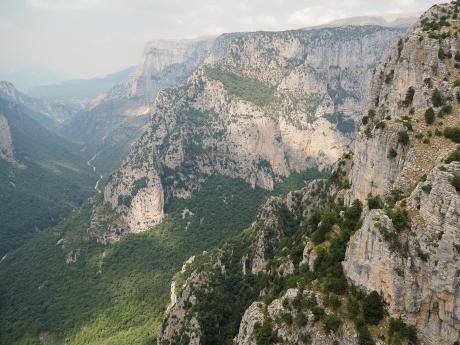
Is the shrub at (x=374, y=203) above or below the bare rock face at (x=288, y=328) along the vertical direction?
above

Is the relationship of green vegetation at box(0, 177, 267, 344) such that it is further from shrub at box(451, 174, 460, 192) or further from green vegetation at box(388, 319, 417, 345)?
shrub at box(451, 174, 460, 192)

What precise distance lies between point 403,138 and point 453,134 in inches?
222

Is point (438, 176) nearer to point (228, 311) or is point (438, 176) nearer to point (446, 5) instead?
point (446, 5)

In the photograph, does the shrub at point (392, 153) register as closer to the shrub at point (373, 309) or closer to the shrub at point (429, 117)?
the shrub at point (429, 117)

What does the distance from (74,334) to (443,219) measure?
14808cm

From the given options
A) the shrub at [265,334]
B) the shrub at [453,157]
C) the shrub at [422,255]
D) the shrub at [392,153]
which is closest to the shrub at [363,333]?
the shrub at [422,255]

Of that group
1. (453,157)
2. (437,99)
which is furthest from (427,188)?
(437,99)

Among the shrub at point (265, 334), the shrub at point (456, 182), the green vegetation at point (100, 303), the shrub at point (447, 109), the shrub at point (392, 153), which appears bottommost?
the green vegetation at point (100, 303)

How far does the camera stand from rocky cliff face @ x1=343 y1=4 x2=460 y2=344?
4412cm

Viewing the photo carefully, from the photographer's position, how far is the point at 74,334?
527ft

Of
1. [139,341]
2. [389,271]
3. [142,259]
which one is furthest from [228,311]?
[142,259]

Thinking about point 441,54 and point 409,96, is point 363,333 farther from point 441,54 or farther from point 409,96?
point 441,54

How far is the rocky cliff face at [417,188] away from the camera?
1737 inches

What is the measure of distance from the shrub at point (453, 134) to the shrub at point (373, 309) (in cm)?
2036
